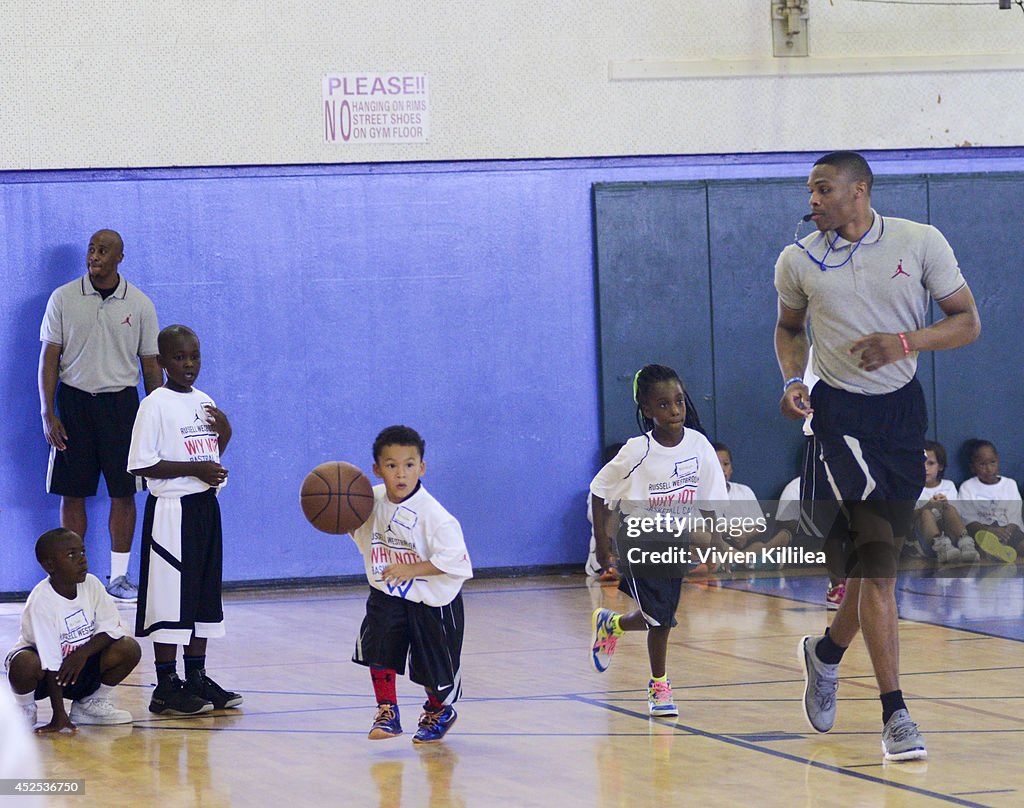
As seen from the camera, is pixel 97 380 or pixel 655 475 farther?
pixel 97 380

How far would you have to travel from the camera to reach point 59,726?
512 cm

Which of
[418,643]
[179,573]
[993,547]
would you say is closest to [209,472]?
[179,573]

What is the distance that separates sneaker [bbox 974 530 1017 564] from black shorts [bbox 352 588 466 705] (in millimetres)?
5747

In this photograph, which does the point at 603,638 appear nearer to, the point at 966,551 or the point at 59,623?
the point at 59,623

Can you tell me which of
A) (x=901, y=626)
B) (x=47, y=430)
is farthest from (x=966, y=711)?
(x=47, y=430)

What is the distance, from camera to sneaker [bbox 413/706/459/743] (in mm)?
4789

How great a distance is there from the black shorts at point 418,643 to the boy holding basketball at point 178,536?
0.94 metres

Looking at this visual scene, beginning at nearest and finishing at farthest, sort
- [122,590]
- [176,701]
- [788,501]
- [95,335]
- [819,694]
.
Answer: [819,694]
[176,701]
[122,590]
[95,335]
[788,501]

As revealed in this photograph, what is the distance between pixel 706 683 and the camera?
224 inches

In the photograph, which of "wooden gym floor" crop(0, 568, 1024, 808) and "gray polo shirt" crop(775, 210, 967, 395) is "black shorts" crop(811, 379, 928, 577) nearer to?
"gray polo shirt" crop(775, 210, 967, 395)

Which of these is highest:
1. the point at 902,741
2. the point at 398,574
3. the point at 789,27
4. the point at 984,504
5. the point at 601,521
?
the point at 789,27

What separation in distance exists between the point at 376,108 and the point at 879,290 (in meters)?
5.37

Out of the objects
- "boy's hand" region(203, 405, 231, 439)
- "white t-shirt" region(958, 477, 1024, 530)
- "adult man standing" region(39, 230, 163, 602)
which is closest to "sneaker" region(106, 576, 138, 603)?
"adult man standing" region(39, 230, 163, 602)

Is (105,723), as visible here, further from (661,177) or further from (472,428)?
(661,177)
